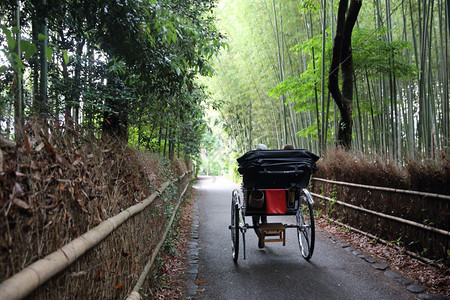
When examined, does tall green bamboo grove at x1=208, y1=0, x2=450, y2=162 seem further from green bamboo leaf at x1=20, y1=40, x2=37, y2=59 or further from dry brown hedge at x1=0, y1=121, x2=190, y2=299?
green bamboo leaf at x1=20, y1=40, x2=37, y2=59

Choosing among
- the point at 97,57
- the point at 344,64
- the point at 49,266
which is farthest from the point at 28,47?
the point at 344,64

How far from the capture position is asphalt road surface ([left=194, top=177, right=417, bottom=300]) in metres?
3.11

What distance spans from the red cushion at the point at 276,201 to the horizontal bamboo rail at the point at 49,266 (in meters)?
2.49

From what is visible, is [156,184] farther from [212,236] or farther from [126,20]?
[212,236]

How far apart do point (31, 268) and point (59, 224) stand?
31 cm

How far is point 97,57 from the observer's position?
482cm

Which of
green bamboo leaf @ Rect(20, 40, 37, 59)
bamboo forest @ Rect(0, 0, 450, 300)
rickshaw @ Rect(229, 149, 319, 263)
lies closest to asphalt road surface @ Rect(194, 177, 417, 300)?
bamboo forest @ Rect(0, 0, 450, 300)

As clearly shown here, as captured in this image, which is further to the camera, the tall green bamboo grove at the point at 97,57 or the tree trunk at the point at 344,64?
the tree trunk at the point at 344,64

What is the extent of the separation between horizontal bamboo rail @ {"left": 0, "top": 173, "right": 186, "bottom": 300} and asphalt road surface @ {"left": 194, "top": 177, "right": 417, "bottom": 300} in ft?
6.24

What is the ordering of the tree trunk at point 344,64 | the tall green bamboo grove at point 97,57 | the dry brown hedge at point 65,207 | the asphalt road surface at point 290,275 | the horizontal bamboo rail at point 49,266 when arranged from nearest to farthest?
the horizontal bamboo rail at point 49,266 → the dry brown hedge at point 65,207 → the tall green bamboo grove at point 97,57 → the asphalt road surface at point 290,275 → the tree trunk at point 344,64

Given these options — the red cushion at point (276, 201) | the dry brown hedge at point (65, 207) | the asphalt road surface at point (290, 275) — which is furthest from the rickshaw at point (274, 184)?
the dry brown hedge at point (65, 207)

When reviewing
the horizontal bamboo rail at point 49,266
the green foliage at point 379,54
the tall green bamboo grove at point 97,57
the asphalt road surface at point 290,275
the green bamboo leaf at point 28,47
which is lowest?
the asphalt road surface at point 290,275

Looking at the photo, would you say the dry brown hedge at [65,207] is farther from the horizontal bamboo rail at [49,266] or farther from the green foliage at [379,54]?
the green foliage at [379,54]

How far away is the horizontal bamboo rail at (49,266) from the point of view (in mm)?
904
